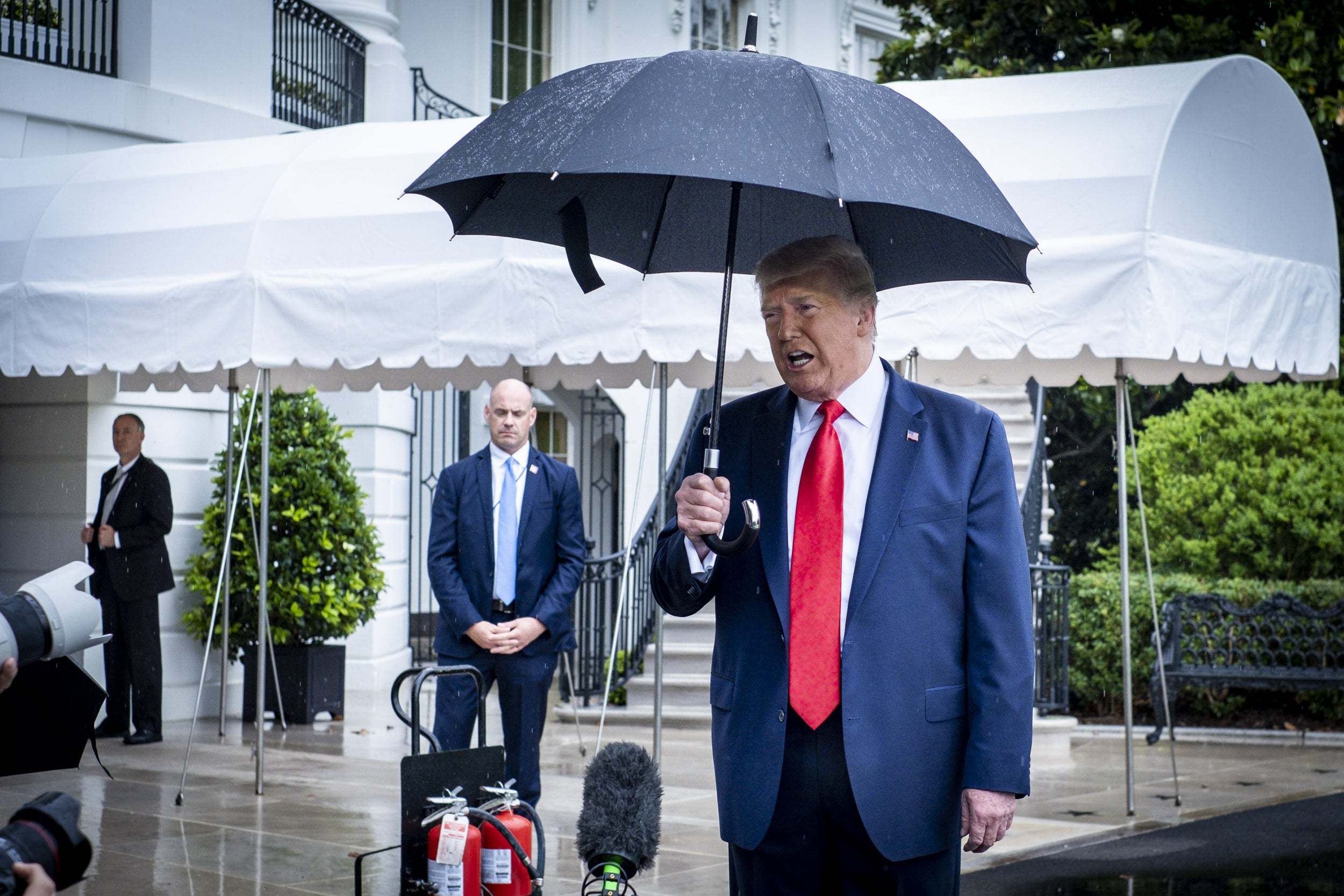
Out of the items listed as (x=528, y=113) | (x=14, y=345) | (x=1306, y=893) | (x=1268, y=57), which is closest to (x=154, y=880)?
(x=14, y=345)

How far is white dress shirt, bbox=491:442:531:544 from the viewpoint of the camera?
7.02 meters

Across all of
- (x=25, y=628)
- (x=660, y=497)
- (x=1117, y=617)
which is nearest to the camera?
(x=25, y=628)

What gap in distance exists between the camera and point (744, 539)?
11.0ft

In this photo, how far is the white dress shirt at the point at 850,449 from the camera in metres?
3.41

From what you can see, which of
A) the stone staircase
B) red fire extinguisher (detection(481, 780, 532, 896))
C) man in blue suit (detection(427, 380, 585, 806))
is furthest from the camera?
the stone staircase

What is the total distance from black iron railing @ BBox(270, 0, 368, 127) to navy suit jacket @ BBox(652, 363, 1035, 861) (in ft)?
36.2

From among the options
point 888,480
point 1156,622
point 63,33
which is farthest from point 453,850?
point 63,33

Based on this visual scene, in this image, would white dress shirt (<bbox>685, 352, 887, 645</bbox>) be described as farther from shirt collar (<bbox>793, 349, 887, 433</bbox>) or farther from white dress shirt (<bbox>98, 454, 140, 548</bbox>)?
white dress shirt (<bbox>98, 454, 140, 548</bbox>)

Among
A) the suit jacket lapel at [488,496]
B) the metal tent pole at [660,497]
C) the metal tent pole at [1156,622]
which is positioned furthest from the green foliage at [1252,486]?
the suit jacket lapel at [488,496]

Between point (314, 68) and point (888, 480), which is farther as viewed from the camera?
point (314, 68)

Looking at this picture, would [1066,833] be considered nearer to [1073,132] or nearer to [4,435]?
[1073,132]

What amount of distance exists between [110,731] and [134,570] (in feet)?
4.00

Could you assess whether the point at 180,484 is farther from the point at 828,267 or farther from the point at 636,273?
the point at 828,267

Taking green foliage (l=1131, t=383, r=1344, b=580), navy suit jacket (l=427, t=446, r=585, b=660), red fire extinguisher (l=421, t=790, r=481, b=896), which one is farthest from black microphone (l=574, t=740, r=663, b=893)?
green foliage (l=1131, t=383, r=1344, b=580)
